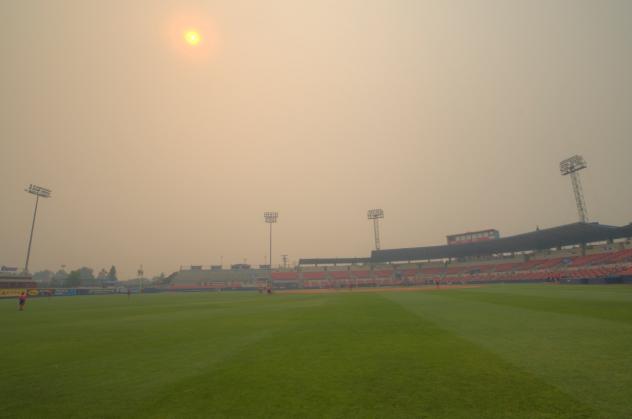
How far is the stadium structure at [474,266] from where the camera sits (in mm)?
53375

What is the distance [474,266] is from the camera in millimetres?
81000

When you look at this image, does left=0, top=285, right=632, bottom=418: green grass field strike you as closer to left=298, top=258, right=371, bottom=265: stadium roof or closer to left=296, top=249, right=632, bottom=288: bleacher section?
left=296, top=249, right=632, bottom=288: bleacher section

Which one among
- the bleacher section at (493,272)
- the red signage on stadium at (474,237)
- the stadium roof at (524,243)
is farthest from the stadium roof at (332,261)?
the red signage on stadium at (474,237)

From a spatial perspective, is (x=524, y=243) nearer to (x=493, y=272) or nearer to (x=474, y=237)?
(x=493, y=272)

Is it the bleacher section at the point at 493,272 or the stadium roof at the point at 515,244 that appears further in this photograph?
the stadium roof at the point at 515,244

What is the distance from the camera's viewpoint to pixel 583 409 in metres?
4.23

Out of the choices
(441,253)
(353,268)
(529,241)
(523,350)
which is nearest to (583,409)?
(523,350)

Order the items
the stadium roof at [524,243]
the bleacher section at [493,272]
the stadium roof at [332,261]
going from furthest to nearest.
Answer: the stadium roof at [332,261]
the stadium roof at [524,243]
the bleacher section at [493,272]

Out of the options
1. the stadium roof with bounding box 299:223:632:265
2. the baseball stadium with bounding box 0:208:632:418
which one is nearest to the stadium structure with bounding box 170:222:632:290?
the stadium roof with bounding box 299:223:632:265

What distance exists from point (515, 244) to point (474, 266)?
12981 mm

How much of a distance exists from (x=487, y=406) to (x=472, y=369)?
1.94 m

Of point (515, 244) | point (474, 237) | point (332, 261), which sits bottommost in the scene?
point (332, 261)

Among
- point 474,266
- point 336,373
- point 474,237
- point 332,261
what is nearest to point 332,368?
point 336,373

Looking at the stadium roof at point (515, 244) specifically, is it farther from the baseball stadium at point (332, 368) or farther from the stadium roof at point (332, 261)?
the baseball stadium at point (332, 368)
